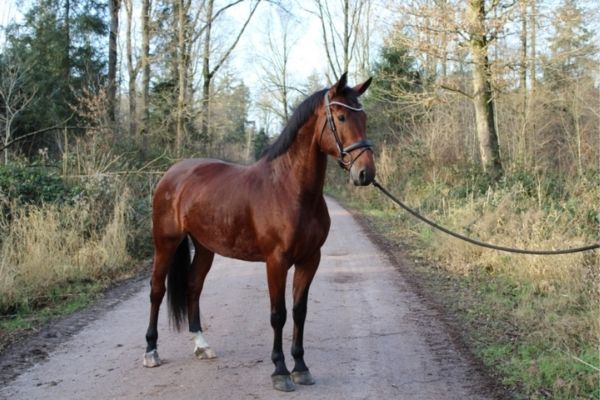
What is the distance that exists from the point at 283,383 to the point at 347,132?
1884mm

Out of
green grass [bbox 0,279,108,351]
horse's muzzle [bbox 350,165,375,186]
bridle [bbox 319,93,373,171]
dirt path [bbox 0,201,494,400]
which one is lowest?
dirt path [bbox 0,201,494,400]

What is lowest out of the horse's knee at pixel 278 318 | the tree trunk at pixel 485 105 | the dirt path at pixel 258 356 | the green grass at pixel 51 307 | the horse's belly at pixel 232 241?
the dirt path at pixel 258 356

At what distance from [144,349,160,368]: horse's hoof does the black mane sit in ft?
6.30

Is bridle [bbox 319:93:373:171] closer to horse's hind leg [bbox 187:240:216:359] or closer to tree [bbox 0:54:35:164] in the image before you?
horse's hind leg [bbox 187:240:216:359]

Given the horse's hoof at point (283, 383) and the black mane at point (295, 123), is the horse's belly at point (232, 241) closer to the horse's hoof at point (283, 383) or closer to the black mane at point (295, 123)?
the black mane at point (295, 123)

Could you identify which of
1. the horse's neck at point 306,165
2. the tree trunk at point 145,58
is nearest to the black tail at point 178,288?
the horse's neck at point 306,165

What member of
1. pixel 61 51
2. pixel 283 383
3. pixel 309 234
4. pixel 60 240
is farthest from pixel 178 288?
pixel 61 51

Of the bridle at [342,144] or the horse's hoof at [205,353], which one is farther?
the horse's hoof at [205,353]

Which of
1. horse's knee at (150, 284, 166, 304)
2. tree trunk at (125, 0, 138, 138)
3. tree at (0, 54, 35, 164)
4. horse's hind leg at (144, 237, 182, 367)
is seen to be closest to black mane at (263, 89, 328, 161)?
horse's hind leg at (144, 237, 182, 367)

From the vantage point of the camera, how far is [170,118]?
2027cm

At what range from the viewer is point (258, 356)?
448cm

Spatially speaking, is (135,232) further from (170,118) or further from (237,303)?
(170,118)

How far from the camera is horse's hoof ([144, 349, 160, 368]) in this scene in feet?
14.0

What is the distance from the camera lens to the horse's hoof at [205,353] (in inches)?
175
